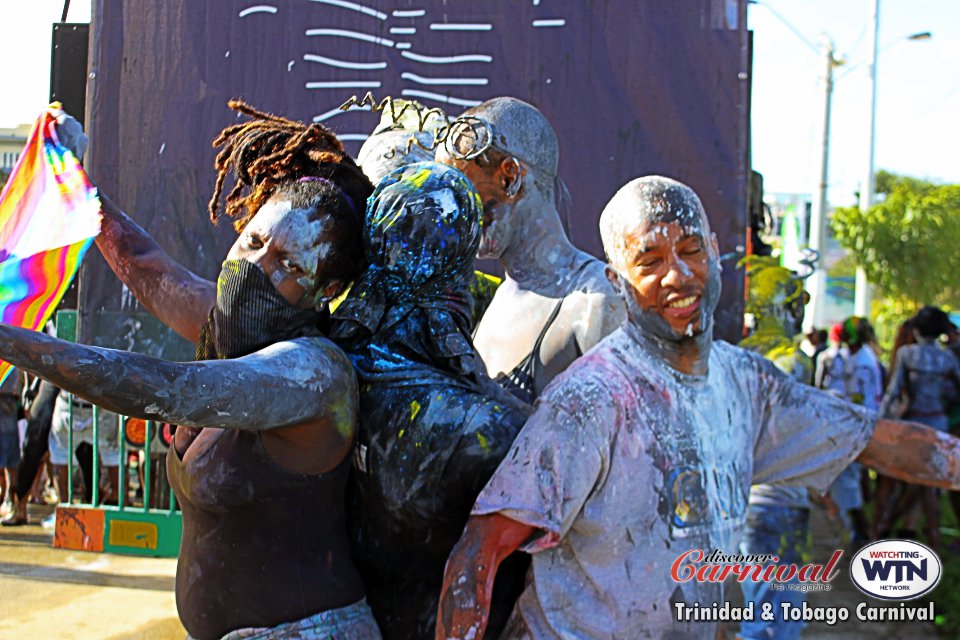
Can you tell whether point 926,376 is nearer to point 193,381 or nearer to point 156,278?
point 156,278

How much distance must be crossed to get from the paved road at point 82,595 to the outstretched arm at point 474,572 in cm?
315

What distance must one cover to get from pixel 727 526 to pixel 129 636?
3401mm

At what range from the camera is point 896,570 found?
2.42 metres

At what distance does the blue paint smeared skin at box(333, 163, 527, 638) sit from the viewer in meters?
1.67

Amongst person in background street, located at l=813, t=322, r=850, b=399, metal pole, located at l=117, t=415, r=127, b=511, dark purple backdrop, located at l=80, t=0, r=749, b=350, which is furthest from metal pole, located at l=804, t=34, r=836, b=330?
metal pole, located at l=117, t=415, r=127, b=511

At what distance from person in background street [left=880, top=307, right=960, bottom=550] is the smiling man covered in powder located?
5.19 meters

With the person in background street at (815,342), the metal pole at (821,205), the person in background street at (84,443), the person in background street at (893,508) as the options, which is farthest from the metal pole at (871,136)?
the person in background street at (84,443)

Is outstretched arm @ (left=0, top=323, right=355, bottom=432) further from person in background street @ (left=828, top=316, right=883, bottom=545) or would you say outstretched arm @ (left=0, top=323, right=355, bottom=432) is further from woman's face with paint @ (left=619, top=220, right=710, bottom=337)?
person in background street @ (left=828, top=316, right=883, bottom=545)

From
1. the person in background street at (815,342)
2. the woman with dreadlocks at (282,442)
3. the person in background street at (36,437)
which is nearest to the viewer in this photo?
the woman with dreadlocks at (282,442)

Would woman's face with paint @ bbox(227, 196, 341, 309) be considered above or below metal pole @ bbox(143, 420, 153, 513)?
above

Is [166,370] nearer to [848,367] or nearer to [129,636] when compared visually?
[129,636]

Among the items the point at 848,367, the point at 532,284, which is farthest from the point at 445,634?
the point at 848,367

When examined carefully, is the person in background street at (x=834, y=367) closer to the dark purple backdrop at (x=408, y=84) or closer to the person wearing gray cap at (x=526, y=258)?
the dark purple backdrop at (x=408, y=84)

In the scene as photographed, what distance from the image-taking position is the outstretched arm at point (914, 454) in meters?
1.87
